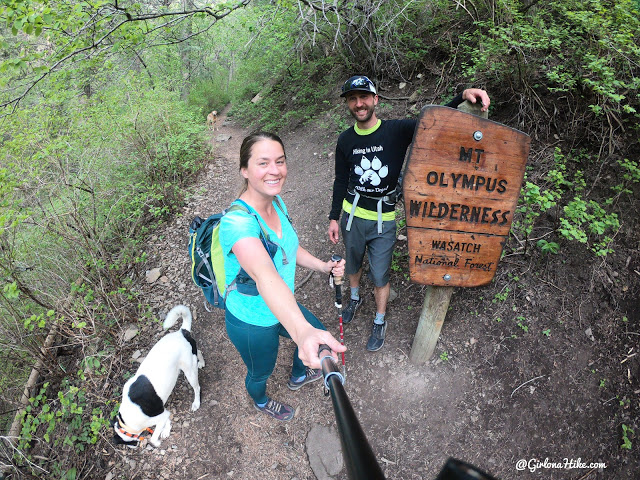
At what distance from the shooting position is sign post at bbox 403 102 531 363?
1.94m

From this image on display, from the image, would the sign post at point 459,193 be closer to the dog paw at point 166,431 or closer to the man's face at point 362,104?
the man's face at point 362,104

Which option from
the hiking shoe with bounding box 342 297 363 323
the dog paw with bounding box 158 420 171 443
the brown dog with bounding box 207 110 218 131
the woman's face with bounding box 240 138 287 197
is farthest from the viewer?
the brown dog with bounding box 207 110 218 131

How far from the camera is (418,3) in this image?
5129 mm

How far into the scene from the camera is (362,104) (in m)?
2.51

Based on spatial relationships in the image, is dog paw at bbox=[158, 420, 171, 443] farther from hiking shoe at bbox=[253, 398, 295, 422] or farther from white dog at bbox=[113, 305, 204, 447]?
hiking shoe at bbox=[253, 398, 295, 422]

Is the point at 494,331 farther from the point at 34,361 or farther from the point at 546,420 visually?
the point at 34,361

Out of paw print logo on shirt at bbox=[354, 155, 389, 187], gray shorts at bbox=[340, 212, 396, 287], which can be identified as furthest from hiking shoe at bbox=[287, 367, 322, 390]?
paw print logo on shirt at bbox=[354, 155, 389, 187]

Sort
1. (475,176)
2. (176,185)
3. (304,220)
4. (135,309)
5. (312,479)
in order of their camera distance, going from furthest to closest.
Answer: (176,185)
(304,220)
(135,309)
(312,479)
(475,176)

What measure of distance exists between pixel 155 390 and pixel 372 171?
2608 mm

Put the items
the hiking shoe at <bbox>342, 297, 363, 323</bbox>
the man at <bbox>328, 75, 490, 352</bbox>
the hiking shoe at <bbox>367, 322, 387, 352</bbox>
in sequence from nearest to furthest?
1. the man at <bbox>328, 75, 490, 352</bbox>
2. the hiking shoe at <bbox>367, 322, 387, 352</bbox>
3. the hiking shoe at <bbox>342, 297, 363, 323</bbox>

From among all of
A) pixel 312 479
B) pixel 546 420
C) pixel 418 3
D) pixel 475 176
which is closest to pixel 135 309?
pixel 312 479

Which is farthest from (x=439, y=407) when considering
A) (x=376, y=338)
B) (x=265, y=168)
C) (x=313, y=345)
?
(x=265, y=168)

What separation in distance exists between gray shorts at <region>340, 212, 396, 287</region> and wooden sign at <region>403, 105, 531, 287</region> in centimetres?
58

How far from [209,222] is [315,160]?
434cm
